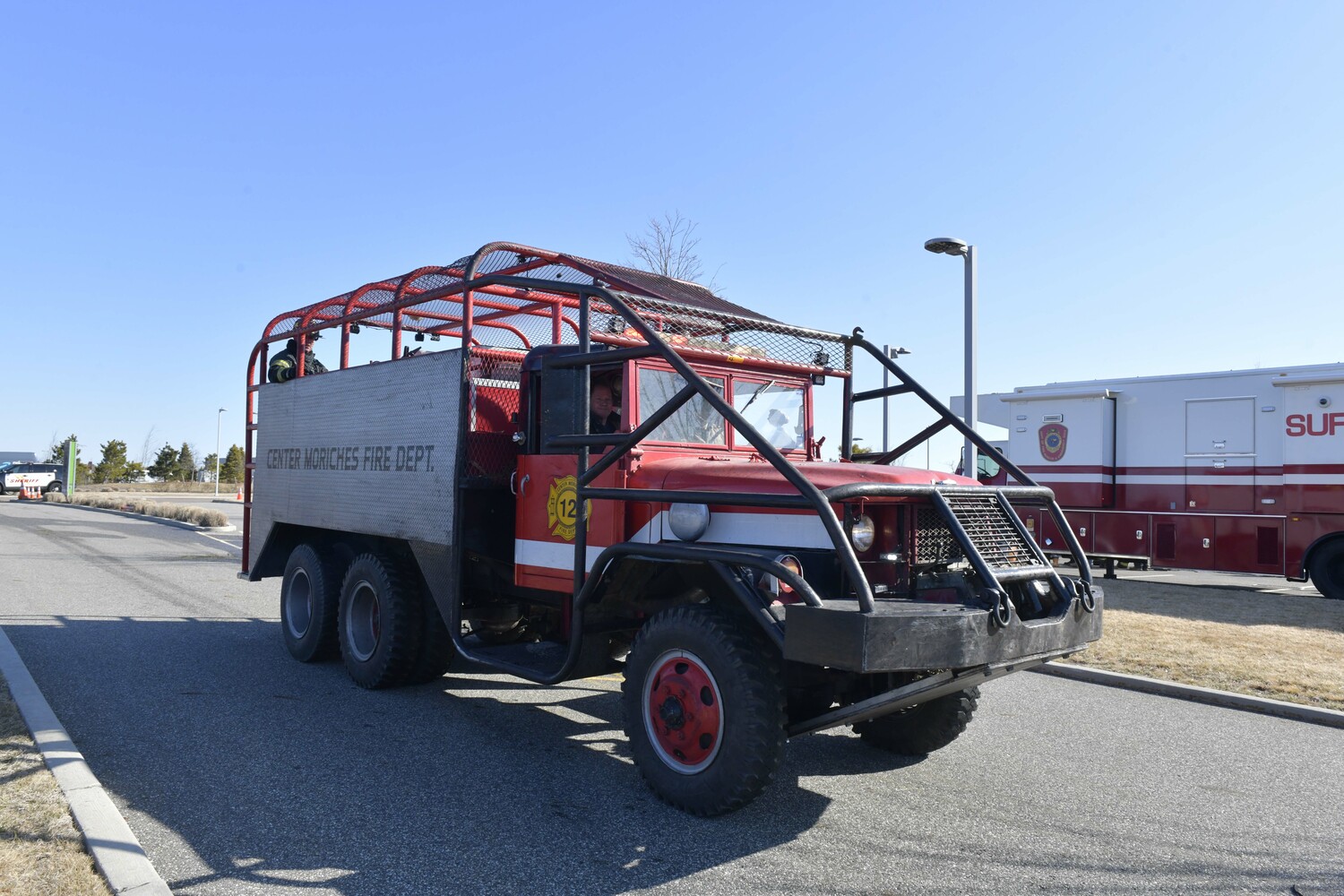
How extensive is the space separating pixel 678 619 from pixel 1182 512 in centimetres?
1283

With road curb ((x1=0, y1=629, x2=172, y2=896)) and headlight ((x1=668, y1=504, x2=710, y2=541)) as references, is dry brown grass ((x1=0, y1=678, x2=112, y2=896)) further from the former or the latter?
headlight ((x1=668, y1=504, x2=710, y2=541))

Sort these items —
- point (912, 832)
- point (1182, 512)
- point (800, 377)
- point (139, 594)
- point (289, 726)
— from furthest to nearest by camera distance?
point (1182, 512) < point (139, 594) < point (800, 377) < point (289, 726) < point (912, 832)

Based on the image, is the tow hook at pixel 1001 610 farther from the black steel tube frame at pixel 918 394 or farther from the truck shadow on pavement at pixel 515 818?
the black steel tube frame at pixel 918 394

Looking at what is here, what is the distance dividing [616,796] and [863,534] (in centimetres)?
177

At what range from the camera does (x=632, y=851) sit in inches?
162

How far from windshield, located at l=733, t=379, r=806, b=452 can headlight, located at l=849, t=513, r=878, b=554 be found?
1479 mm

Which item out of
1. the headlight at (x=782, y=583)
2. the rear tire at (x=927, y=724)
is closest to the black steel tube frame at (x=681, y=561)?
the headlight at (x=782, y=583)

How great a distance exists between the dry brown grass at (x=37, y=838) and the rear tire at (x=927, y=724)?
3.89m

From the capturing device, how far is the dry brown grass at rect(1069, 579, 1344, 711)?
7.66 m

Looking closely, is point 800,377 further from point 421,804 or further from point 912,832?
point 421,804

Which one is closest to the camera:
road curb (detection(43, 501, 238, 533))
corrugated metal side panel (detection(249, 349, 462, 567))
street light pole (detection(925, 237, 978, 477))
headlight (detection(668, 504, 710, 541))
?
headlight (detection(668, 504, 710, 541))

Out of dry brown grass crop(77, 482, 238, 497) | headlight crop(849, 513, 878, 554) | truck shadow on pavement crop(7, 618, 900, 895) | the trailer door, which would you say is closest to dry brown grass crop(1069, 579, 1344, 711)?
the trailer door

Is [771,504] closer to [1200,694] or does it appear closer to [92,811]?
[92,811]

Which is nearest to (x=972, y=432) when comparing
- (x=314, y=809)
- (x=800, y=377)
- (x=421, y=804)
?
(x=800, y=377)
